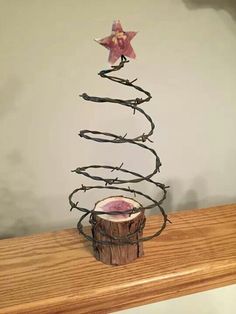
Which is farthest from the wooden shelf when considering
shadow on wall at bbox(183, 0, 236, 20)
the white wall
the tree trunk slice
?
shadow on wall at bbox(183, 0, 236, 20)

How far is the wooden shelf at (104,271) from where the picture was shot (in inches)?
27.7

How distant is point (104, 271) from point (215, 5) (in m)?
0.67

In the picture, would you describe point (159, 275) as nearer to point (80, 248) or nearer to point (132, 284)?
point (132, 284)

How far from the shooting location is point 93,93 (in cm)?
91

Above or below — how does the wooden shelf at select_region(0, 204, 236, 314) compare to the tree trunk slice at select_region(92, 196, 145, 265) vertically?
below

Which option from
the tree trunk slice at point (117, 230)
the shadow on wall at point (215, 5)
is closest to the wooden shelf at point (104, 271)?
the tree trunk slice at point (117, 230)

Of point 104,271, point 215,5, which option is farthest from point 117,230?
point 215,5

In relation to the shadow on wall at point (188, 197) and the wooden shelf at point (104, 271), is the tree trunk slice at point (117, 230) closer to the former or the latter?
the wooden shelf at point (104, 271)

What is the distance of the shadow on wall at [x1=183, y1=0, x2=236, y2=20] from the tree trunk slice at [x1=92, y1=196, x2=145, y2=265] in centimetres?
49

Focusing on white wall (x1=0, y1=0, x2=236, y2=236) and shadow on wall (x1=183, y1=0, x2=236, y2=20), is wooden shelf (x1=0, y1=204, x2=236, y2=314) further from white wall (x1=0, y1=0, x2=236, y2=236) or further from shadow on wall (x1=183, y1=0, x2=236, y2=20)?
shadow on wall (x1=183, y1=0, x2=236, y2=20)

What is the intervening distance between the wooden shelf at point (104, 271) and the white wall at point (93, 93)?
0.47ft

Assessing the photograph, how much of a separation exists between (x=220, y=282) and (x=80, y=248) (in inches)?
11.7

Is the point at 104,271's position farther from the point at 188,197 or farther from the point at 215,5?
the point at 215,5

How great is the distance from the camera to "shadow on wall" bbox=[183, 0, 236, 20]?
3.03ft
